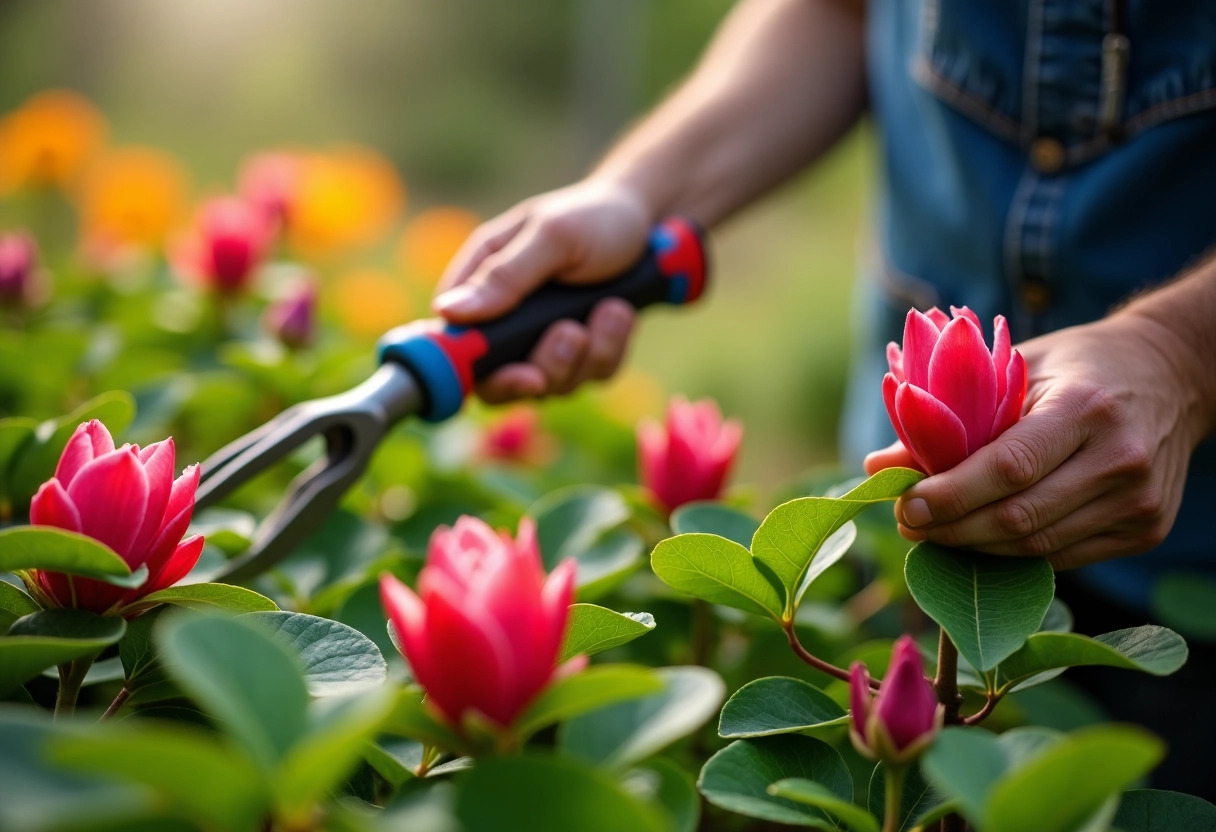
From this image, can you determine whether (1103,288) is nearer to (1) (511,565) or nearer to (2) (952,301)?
(2) (952,301)

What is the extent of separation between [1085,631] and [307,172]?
5.29 feet

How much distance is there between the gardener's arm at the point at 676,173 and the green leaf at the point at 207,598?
0.45m

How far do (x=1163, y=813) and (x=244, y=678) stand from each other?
465 millimetres

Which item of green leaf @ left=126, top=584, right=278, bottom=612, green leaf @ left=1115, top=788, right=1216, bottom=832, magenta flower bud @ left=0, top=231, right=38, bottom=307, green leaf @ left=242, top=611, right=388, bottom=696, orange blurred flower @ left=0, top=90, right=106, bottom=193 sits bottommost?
green leaf @ left=1115, top=788, right=1216, bottom=832

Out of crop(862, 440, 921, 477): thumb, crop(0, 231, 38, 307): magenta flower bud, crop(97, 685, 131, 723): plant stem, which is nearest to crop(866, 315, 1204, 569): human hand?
crop(862, 440, 921, 477): thumb

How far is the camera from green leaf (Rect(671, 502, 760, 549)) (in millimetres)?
756

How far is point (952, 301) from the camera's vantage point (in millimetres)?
1364

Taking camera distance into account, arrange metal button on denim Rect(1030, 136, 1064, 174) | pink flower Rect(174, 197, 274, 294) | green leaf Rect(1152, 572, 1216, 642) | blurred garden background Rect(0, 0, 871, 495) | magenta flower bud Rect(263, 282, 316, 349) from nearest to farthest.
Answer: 1. green leaf Rect(1152, 572, 1216, 642)
2. metal button on denim Rect(1030, 136, 1064, 174)
3. magenta flower bud Rect(263, 282, 316, 349)
4. pink flower Rect(174, 197, 274, 294)
5. blurred garden background Rect(0, 0, 871, 495)

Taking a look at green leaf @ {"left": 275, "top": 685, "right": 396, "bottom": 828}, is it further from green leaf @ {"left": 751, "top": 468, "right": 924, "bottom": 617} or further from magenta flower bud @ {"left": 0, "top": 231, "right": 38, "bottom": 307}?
magenta flower bud @ {"left": 0, "top": 231, "right": 38, "bottom": 307}

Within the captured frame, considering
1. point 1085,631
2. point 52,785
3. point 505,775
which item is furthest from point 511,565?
point 1085,631

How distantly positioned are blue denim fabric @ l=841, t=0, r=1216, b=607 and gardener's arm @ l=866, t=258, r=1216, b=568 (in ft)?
1.49

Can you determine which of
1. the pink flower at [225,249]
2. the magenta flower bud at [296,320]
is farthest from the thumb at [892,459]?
the pink flower at [225,249]

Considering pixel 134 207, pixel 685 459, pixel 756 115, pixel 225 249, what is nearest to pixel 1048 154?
pixel 756 115

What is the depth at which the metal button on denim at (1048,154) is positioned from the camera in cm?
119
